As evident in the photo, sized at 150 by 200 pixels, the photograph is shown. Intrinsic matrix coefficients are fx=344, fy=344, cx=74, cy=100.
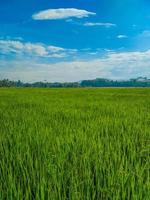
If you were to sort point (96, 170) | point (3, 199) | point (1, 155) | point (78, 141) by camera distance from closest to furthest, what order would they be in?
point (3, 199), point (96, 170), point (1, 155), point (78, 141)

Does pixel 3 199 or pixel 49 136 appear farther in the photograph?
pixel 49 136

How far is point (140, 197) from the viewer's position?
183cm

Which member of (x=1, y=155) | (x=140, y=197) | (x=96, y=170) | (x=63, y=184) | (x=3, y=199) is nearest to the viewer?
(x=140, y=197)

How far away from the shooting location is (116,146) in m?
3.27

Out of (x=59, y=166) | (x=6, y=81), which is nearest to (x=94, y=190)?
(x=59, y=166)

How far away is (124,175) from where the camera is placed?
217 centimetres

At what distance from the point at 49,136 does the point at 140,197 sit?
1966mm

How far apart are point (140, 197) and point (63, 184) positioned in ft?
1.70

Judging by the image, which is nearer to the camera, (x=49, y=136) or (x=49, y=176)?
(x=49, y=176)

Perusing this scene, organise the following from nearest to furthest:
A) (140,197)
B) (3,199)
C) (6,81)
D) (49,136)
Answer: (140,197) < (3,199) < (49,136) < (6,81)

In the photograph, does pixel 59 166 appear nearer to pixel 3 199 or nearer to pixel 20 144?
pixel 3 199

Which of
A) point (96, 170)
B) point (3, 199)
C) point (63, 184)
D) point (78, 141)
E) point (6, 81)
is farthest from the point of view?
point (6, 81)

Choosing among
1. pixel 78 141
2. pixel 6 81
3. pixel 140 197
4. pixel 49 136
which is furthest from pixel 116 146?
pixel 6 81

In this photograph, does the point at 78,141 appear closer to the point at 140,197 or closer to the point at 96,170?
the point at 96,170
